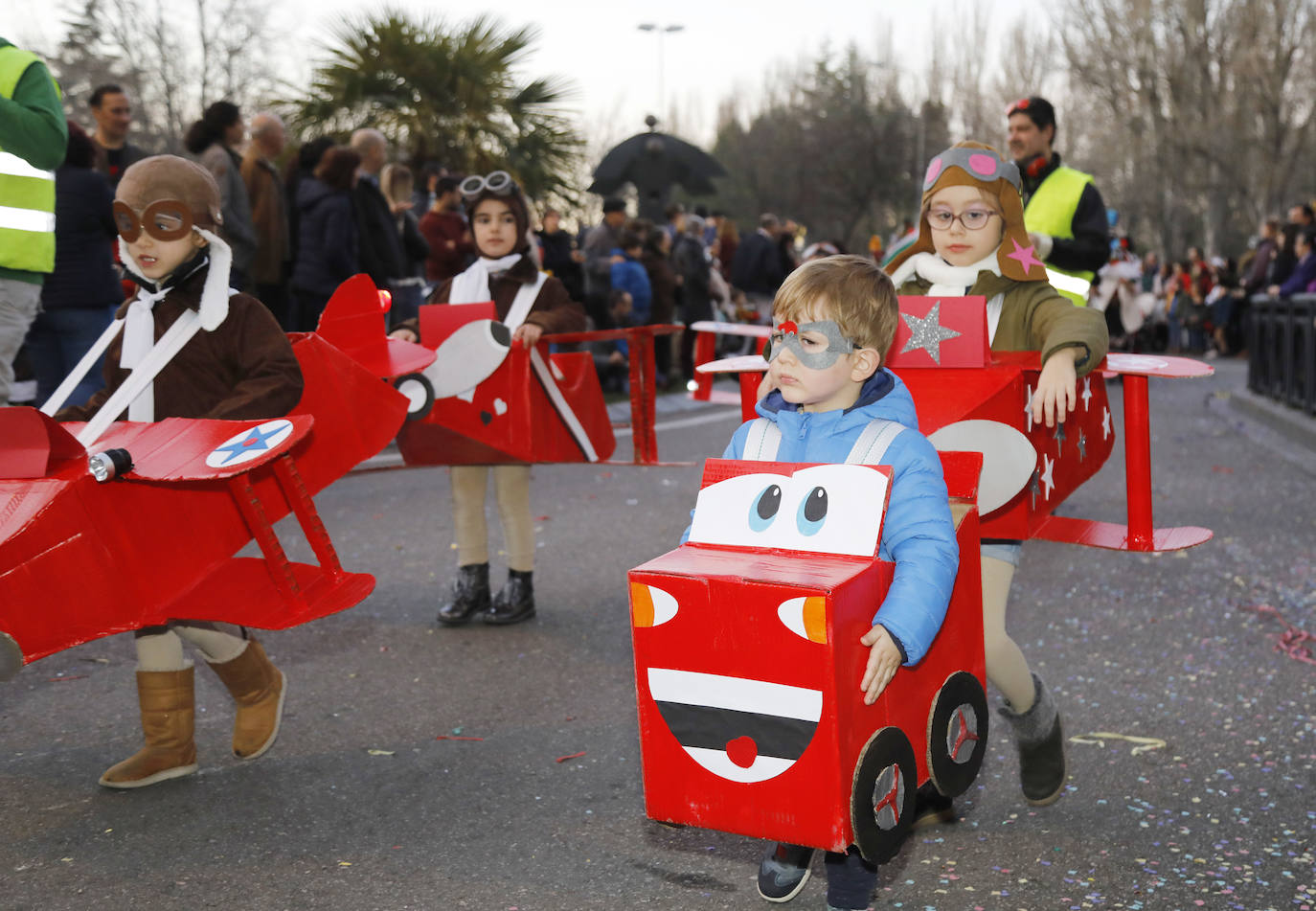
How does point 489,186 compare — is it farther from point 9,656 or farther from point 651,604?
point 651,604

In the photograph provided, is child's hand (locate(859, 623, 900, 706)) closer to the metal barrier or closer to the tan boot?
the tan boot

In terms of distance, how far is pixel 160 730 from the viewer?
145 inches

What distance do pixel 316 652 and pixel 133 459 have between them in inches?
83.7

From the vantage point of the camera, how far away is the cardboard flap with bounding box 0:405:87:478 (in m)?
2.90

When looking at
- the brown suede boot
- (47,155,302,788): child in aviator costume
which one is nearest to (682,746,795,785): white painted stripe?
(47,155,302,788): child in aviator costume

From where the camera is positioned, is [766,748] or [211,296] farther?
[211,296]

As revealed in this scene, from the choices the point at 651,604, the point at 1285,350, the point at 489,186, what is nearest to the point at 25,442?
the point at 651,604

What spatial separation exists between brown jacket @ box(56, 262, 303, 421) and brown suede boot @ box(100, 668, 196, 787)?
714 millimetres

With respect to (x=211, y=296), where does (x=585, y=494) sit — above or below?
below

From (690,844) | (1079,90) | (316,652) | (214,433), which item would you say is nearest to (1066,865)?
(690,844)

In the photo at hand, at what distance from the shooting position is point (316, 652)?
16.6 ft

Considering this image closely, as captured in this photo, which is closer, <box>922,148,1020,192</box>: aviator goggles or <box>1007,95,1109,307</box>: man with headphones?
<box>922,148,1020,192</box>: aviator goggles

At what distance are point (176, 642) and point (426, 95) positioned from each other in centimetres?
1629

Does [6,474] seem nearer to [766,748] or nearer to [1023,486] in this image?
[766,748]
